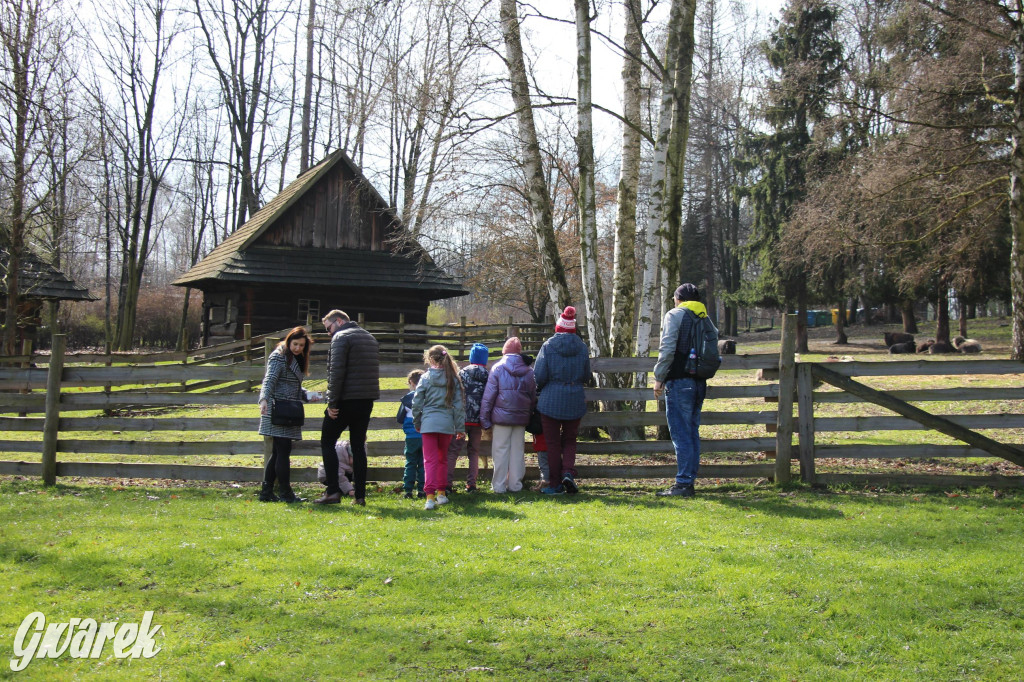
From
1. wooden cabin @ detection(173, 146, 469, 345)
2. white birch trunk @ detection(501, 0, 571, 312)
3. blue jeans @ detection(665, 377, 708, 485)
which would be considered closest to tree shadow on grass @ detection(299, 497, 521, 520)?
blue jeans @ detection(665, 377, 708, 485)

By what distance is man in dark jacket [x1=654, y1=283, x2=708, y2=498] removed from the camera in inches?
318

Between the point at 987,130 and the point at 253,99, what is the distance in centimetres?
3031

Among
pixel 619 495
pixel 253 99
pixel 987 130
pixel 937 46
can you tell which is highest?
pixel 253 99

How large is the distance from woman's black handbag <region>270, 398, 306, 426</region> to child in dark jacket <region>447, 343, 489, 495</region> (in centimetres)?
160

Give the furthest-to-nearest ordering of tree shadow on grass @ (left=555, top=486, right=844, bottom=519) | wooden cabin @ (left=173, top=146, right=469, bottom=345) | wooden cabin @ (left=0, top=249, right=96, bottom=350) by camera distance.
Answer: wooden cabin @ (left=0, top=249, right=96, bottom=350) < wooden cabin @ (left=173, top=146, right=469, bottom=345) < tree shadow on grass @ (left=555, top=486, right=844, bottom=519)

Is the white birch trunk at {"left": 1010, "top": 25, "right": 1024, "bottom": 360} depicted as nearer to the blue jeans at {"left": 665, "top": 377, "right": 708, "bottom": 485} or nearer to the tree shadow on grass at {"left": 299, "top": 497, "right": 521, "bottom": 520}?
the blue jeans at {"left": 665, "top": 377, "right": 708, "bottom": 485}

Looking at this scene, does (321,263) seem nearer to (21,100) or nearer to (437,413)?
(21,100)

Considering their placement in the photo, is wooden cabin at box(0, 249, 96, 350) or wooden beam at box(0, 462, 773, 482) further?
wooden cabin at box(0, 249, 96, 350)

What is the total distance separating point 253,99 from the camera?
37.9m

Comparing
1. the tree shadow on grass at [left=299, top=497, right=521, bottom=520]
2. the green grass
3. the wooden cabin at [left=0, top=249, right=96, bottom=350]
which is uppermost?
the wooden cabin at [left=0, top=249, right=96, bottom=350]

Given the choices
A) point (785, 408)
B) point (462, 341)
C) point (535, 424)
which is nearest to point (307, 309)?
point (462, 341)

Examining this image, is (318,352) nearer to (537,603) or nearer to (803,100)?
(537,603)

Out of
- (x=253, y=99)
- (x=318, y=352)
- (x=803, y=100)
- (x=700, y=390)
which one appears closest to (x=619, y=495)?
(x=700, y=390)

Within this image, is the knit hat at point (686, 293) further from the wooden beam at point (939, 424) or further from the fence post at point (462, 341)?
the fence post at point (462, 341)
